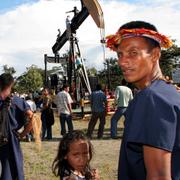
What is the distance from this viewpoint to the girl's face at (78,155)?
10.9ft

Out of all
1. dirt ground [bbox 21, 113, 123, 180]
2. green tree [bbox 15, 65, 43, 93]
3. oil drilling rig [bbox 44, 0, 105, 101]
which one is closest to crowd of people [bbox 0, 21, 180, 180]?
dirt ground [bbox 21, 113, 123, 180]

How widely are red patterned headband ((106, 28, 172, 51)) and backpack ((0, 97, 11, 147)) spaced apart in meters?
2.57

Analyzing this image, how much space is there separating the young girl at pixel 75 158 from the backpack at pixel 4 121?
128 centimetres

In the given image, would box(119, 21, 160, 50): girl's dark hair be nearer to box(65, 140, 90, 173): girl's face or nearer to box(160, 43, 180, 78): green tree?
box(65, 140, 90, 173): girl's face

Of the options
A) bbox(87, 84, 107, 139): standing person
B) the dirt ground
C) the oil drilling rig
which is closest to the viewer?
the dirt ground

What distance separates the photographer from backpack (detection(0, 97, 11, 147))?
455 cm

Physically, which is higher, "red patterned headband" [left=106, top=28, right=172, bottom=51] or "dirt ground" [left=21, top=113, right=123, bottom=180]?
"red patterned headband" [left=106, top=28, right=172, bottom=51]

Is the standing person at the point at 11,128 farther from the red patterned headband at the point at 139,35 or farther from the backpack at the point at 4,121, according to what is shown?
the red patterned headband at the point at 139,35

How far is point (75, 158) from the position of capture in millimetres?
3324

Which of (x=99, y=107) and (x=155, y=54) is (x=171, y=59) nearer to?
(x=99, y=107)

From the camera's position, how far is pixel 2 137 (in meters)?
4.54

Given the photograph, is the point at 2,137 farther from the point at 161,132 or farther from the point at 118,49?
the point at 161,132

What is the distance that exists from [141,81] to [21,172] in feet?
9.42

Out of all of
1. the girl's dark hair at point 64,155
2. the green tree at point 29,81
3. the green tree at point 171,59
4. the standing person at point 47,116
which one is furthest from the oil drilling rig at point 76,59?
the green tree at point 29,81
